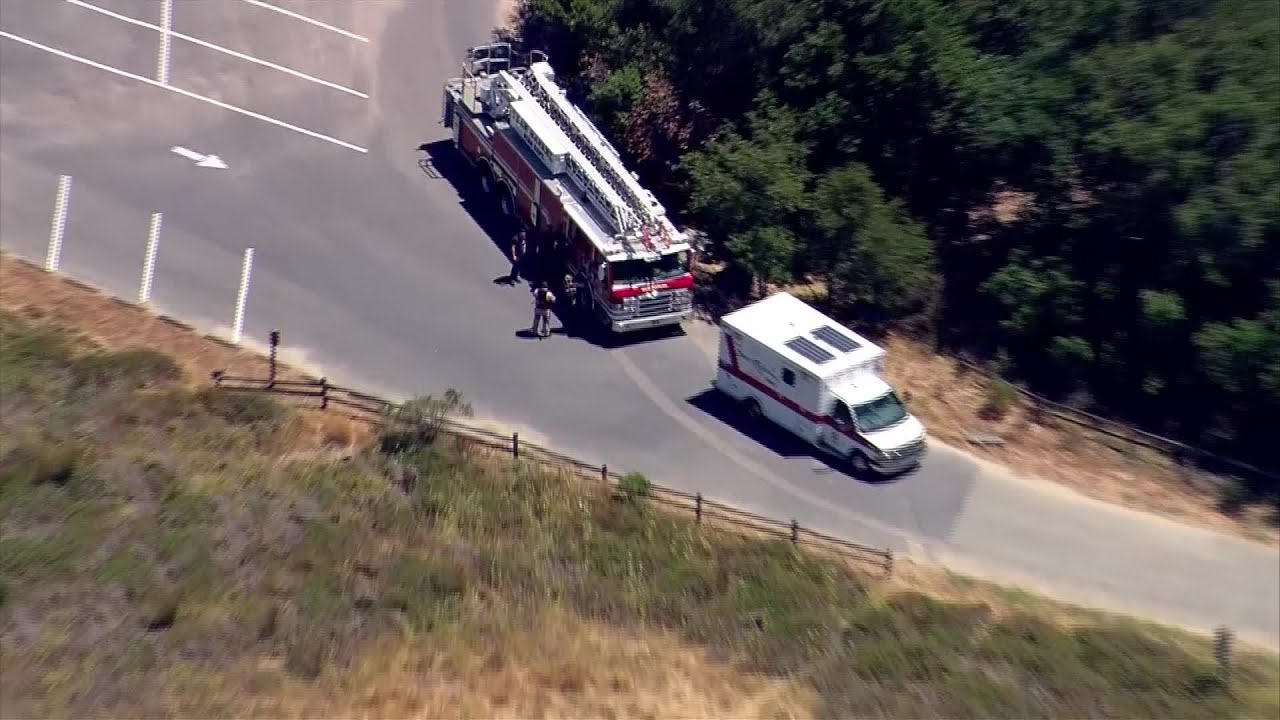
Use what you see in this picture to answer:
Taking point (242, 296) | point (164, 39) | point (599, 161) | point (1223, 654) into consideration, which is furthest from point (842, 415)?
point (164, 39)

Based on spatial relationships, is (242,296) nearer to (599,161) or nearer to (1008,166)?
(599,161)

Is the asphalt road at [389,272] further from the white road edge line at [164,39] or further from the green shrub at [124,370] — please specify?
the green shrub at [124,370]

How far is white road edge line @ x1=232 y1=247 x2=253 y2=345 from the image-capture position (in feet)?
78.3

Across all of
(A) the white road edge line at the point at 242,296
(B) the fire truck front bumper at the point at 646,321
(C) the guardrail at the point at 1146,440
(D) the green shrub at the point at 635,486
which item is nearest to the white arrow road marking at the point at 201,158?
(A) the white road edge line at the point at 242,296

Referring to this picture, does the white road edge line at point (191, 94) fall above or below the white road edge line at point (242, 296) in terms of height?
above

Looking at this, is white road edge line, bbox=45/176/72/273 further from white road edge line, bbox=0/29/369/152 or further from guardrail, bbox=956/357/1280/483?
guardrail, bbox=956/357/1280/483

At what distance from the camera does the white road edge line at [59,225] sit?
24.7 m

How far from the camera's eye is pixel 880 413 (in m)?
22.4

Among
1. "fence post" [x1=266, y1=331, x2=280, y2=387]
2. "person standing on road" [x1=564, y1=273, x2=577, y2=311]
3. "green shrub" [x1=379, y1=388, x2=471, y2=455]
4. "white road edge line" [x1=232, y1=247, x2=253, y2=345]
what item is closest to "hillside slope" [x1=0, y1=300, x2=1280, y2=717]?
"green shrub" [x1=379, y1=388, x2=471, y2=455]

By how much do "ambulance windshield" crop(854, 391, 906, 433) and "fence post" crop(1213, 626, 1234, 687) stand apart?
642 centimetres

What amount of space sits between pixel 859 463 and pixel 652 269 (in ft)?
18.8

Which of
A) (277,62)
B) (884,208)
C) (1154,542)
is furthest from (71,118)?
(1154,542)

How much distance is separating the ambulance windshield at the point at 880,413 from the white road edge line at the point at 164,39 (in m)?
19.6

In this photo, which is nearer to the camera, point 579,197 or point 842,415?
point 842,415
